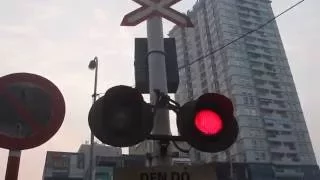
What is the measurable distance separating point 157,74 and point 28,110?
101cm

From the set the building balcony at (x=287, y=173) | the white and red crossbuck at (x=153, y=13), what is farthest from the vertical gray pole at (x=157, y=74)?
the building balcony at (x=287, y=173)

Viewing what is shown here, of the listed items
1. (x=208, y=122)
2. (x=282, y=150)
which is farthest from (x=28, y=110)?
(x=282, y=150)

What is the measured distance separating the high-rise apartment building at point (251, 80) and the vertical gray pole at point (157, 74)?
6093 centimetres

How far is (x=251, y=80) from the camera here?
7238cm

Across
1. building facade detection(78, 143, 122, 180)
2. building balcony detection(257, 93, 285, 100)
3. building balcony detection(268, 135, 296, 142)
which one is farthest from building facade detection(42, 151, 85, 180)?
building balcony detection(257, 93, 285, 100)

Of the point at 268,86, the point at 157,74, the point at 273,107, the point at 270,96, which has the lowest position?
the point at 157,74

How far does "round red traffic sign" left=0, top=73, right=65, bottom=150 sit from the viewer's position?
2.56 m

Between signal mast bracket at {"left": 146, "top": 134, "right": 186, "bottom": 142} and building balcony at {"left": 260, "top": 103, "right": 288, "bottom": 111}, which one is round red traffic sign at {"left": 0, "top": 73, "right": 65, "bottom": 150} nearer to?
signal mast bracket at {"left": 146, "top": 134, "right": 186, "bottom": 142}

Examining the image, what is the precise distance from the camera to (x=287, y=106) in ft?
245

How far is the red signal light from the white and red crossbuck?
1.30 meters

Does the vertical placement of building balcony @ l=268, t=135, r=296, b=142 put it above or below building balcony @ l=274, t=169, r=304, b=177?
above

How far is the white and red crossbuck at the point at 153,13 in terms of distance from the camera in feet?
11.5

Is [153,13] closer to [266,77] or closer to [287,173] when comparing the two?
[287,173]

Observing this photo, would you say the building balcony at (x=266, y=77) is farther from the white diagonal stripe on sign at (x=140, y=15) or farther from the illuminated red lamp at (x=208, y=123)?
the illuminated red lamp at (x=208, y=123)
